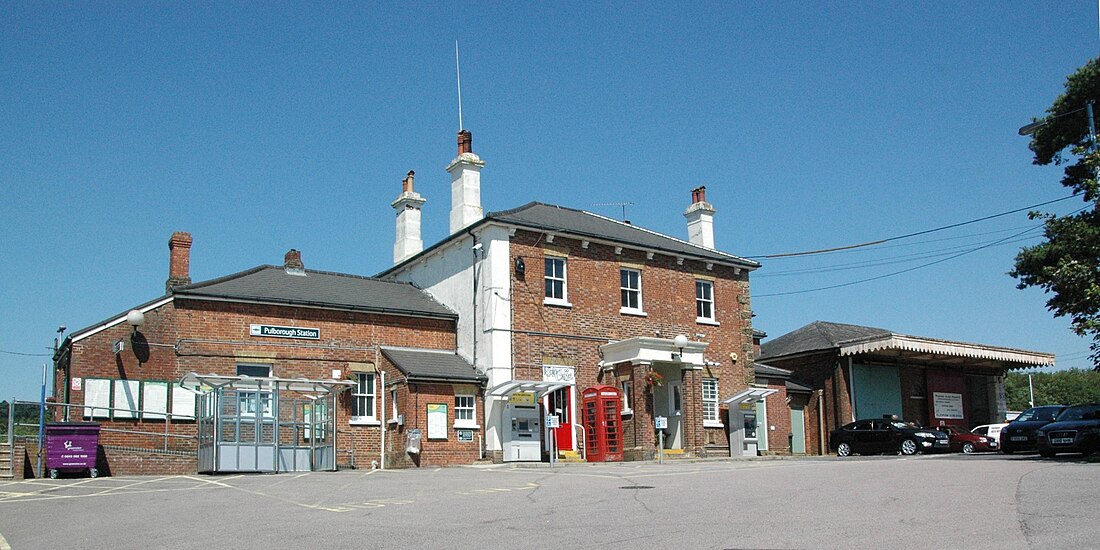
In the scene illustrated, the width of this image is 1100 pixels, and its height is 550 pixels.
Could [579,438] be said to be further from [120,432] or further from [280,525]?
[280,525]

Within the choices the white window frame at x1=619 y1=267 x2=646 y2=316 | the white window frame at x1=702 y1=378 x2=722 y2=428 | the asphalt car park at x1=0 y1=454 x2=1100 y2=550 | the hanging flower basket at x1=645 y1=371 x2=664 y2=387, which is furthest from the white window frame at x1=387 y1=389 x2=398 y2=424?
the white window frame at x1=702 y1=378 x2=722 y2=428

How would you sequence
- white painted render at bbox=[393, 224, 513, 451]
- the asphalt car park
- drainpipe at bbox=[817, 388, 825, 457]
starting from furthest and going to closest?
drainpipe at bbox=[817, 388, 825, 457], white painted render at bbox=[393, 224, 513, 451], the asphalt car park

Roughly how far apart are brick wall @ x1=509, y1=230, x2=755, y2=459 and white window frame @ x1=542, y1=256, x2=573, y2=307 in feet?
0.32

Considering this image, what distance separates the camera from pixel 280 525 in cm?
1068

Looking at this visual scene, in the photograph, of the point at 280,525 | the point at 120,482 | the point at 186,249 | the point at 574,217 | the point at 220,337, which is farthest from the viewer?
the point at 574,217

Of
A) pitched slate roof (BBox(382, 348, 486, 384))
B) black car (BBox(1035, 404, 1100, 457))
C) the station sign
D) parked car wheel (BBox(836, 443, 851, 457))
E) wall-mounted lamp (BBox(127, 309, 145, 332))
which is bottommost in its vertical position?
parked car wheel (BBox(836, 443, 851, 457))

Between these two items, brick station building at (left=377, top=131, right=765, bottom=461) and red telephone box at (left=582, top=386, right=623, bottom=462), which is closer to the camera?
red telephone box at (left=582, top=386, right=623, bottom=462)

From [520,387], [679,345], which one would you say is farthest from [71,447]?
[679,345]

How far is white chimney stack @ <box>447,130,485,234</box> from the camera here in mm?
31156

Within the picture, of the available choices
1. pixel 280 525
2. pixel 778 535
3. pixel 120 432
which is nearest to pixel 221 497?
pixel 280 525

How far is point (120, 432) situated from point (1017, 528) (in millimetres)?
21373

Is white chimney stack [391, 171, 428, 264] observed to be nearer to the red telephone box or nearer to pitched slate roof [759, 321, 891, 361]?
the red telephone box

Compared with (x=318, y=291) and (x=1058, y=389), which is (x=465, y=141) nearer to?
(x=318, y=291)

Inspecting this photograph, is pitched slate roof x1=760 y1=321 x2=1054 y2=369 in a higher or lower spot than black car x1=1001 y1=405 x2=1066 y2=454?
higher
